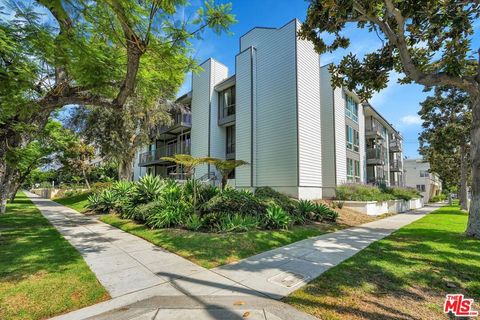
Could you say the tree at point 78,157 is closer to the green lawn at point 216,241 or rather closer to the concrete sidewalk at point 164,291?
the green lawn at point 216,241

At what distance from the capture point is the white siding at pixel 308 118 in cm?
1614

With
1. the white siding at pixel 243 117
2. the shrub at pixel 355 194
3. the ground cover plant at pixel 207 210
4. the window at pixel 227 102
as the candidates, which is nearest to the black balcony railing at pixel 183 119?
the window at pixel 227 102

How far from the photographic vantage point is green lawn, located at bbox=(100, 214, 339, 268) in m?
5.96

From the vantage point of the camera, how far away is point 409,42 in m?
8.40

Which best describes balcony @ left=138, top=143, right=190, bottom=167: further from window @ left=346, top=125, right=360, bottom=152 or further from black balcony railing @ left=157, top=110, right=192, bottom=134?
window @ left=346, top=125, right=360, bottom=152

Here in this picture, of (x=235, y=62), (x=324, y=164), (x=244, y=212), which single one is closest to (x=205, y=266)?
(x=244, y=212)

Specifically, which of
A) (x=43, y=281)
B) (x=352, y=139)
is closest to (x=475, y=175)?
(x=43, y=281)

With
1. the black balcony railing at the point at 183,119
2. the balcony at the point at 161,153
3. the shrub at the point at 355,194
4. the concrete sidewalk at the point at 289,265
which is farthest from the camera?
the balcony at the point at 161,153

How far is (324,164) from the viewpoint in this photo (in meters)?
19.1

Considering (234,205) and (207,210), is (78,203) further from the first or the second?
(234,205)

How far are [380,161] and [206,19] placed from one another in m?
25.3

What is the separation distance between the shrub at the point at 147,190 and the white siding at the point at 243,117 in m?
7.64

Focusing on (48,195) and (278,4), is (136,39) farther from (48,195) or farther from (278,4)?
(48,195)

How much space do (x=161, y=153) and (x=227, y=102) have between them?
10.4 m
